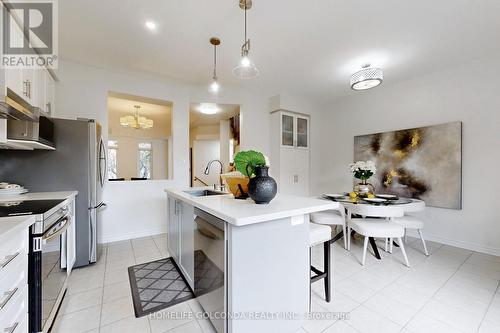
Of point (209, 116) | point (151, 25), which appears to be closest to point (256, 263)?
point (151, 25)

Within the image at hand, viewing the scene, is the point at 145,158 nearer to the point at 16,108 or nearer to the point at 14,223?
the point at 16,108

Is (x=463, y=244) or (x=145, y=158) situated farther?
(x=145, y=158)

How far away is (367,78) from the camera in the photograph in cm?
272

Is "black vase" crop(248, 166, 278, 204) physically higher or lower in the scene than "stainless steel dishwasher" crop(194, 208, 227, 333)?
higher

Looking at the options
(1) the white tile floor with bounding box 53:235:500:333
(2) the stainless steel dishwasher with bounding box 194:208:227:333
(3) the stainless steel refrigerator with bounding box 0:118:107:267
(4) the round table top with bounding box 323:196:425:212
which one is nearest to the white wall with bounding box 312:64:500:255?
(1) the white tile floor with bounding box 53:235:500:333

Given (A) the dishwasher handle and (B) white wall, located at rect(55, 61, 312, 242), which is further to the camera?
(B) white wall, located at rect(55, 61, 312, 242)

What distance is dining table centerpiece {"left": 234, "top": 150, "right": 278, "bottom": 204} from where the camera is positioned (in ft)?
4.58

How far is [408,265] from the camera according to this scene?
2344 mm

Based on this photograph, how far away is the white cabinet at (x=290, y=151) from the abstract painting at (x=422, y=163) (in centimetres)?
133

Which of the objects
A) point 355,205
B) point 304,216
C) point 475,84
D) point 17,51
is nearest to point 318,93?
point 475,84

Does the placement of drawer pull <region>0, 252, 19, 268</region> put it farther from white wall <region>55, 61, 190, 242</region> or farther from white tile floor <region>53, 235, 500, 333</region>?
white wall <region>55, 61, 190, 242</region>

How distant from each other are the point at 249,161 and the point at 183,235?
1035 mm

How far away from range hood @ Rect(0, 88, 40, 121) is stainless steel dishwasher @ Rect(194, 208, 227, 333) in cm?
160

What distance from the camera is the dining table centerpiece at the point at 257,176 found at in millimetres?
1396
